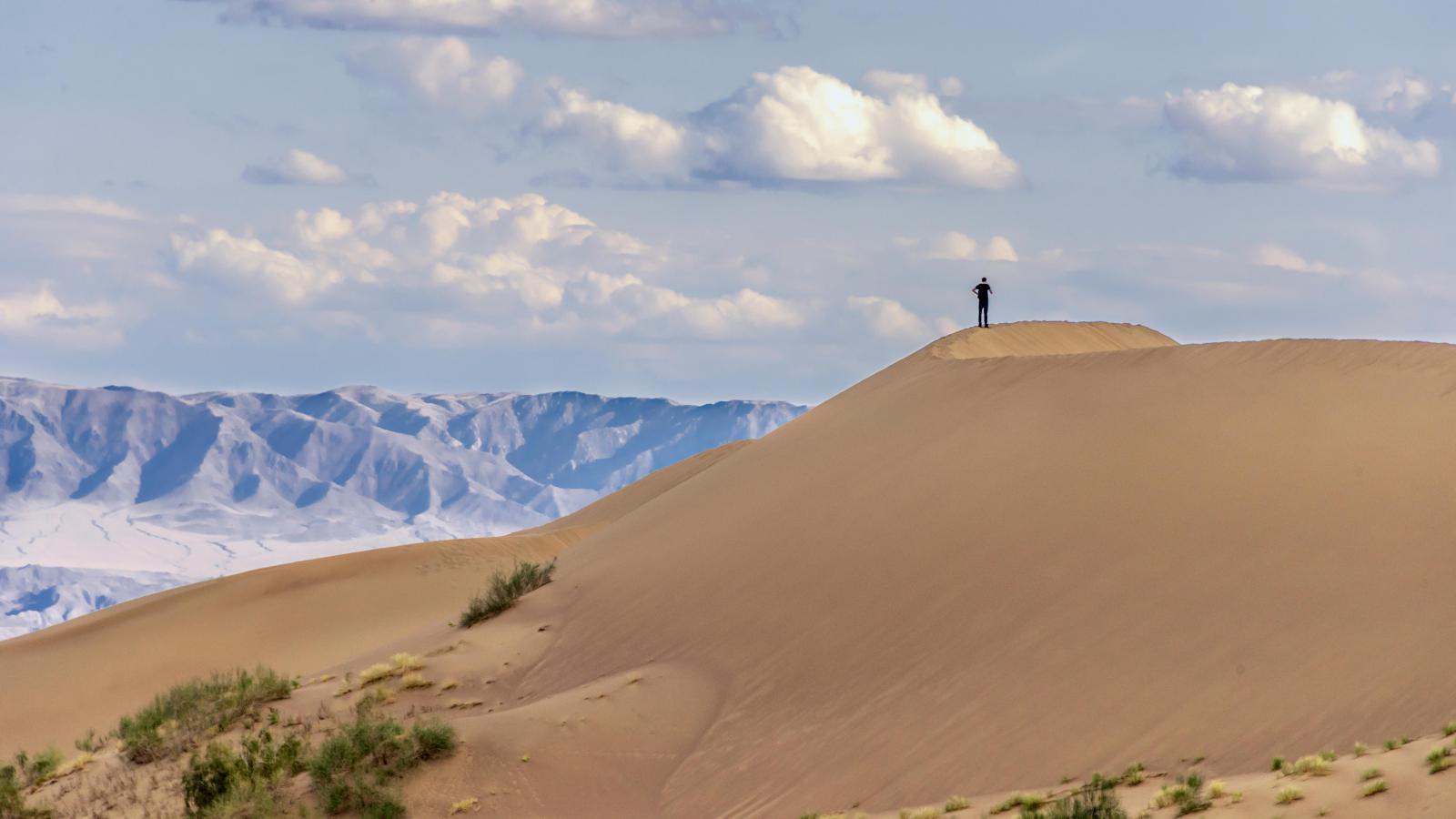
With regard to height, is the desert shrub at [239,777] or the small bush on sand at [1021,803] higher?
the small bush on sand at [1021,803]

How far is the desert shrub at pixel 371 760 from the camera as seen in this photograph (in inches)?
706

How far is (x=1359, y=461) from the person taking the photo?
70.0ft

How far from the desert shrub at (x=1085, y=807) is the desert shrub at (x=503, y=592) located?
1537 cm

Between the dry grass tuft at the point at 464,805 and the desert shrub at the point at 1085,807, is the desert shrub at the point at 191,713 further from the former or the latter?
the desert shrub at the point at 1085,807

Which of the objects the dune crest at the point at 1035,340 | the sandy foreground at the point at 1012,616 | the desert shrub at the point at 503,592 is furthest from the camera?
the dune crest at the point at 1035,340

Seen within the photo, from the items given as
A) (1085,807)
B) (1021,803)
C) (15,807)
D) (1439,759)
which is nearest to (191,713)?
(15,807)

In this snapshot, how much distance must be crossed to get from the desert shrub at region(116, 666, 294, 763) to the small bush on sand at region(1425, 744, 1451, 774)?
1491 centimetres

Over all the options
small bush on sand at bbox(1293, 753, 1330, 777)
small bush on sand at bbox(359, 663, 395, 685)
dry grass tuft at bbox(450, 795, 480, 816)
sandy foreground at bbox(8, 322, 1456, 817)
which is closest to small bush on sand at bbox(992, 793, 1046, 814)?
sandy foreground at bbox(8, 322, 1456, 817)

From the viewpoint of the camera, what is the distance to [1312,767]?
1348 centimetres

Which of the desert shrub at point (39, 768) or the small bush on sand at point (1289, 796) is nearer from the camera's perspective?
the small bush on sand at point (1289, 796)

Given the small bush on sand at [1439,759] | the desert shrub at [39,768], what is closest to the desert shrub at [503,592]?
the desert shrub at [39,768]

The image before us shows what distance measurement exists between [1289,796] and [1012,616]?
25.1 feet

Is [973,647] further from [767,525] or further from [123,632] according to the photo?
[123,632]

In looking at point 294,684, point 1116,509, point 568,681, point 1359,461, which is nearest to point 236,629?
point 294,684
